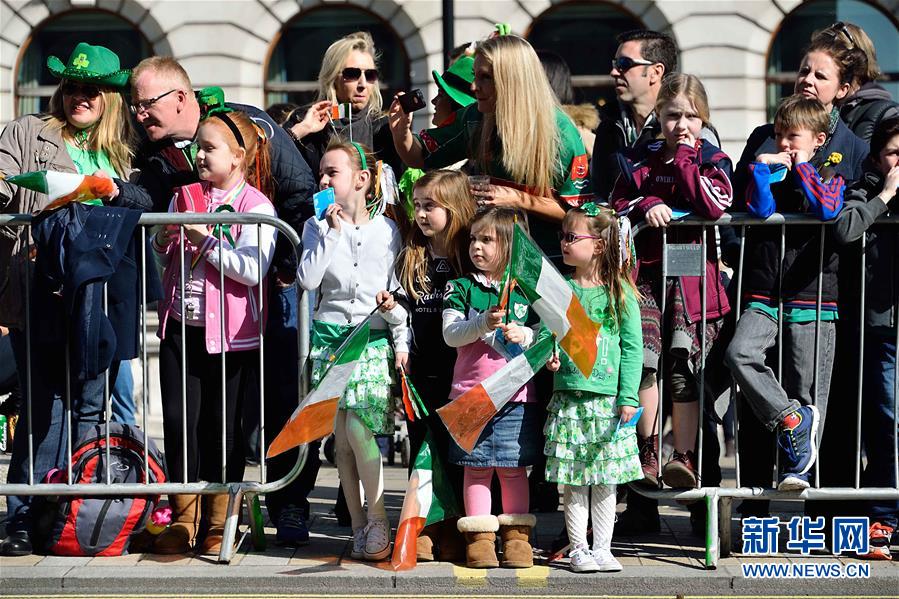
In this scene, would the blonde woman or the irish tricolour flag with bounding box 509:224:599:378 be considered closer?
the irish tricolour flag with bounding box 509:224:599:378

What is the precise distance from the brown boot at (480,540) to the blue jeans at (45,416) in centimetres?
179

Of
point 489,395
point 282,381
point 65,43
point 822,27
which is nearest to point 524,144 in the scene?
point 489,395

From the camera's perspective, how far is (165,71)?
668cm

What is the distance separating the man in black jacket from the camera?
6570mm

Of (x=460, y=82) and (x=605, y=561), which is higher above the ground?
(x=460, y=82)

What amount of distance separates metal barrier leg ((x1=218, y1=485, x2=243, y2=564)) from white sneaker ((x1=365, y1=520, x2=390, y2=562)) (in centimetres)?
59

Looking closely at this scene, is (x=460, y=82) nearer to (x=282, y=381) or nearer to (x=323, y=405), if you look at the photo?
(x=282, y=381)

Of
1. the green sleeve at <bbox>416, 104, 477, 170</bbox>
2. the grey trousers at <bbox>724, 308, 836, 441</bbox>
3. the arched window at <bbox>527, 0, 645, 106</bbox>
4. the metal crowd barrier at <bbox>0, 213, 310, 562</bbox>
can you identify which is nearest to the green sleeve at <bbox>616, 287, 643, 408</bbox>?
the grey trousers at <bbox>724, 308, 836, 441</bbox>

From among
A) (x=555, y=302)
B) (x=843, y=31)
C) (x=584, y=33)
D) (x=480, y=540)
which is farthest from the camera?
(x=584, y=33)

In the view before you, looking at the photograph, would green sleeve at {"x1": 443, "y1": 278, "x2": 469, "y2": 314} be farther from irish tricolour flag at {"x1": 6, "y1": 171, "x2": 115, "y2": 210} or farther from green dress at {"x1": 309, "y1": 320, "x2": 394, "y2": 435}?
irish tricolour flag at {"x1": 6, "y1": 171, "x2": 115, "y2": 210}

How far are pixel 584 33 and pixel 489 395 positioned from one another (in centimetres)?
1234

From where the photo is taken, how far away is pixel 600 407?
5938 millimetres

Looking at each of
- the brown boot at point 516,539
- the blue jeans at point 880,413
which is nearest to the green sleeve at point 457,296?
the brown boot at point 516,539

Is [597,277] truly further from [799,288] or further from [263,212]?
[263,212]
